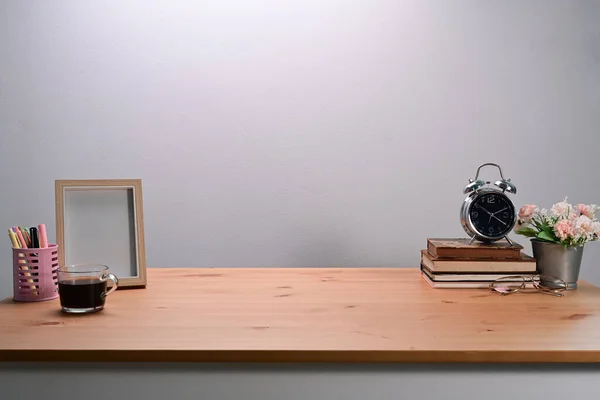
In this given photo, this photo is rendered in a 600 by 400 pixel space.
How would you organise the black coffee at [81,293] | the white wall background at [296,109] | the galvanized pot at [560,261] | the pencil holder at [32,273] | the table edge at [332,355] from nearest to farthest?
the table edge at [332,355] → the black coffee at [81,293] → the pencil holder at [32,273] → the galvanized pot at [560,261] → the white wall background at [296,109]

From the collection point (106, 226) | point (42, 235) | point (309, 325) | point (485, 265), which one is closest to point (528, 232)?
point (485, 265)

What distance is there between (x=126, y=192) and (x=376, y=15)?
36.3 inches

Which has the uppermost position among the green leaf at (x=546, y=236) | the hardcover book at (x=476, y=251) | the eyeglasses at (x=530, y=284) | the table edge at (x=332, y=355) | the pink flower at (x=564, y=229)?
the pink flower at (x=564, y=229)

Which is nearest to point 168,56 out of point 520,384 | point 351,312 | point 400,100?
point 400,100

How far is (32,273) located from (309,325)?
0.62 metres

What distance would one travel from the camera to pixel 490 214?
4.68 feet

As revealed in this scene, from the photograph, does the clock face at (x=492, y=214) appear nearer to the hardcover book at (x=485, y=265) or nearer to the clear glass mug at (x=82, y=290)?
the hardcover book at (x=485, y=265)

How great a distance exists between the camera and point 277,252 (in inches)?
72.6

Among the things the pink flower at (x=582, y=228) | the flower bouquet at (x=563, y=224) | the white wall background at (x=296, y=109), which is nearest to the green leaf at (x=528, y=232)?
the flower bouquet at (x=563, y=224)

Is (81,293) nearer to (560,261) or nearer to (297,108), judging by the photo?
(297,108)

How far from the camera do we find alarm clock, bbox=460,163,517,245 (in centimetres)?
142

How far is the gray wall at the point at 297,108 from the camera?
5.83 ft

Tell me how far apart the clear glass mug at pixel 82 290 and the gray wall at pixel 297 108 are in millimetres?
661

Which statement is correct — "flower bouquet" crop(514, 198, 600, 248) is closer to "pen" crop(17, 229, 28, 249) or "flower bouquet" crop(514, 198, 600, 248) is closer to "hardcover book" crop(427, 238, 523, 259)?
"hardcover book" crop(427, 238, 523, 259)
